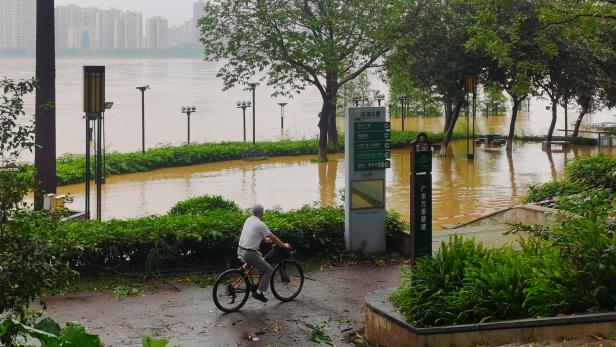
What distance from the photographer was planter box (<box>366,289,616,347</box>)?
764cm

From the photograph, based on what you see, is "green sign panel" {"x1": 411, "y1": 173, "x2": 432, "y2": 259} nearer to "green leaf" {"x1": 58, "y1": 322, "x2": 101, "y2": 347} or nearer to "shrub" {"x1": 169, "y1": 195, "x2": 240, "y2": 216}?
"shrub" {"x1": 169, "y1": 195, "x2": 240, "y2": 216}

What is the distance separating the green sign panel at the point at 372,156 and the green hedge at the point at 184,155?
14.3 metres

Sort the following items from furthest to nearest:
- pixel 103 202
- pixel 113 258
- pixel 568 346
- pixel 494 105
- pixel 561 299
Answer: pixel 494 105 → pixel 103 202 → pixel 113 258 → pixel 561 299 → pixel 568 346

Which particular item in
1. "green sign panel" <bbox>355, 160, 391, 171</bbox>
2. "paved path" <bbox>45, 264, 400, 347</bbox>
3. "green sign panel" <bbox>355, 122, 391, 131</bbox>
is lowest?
"paved path" <bbox>45, 264, 400, 347</bbox>

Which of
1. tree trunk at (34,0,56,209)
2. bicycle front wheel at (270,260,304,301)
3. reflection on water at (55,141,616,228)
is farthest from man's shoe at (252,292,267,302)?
reflection on water at (55,141,616,228)

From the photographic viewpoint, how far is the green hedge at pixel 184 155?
88.8 feet

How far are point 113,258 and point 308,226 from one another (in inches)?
117

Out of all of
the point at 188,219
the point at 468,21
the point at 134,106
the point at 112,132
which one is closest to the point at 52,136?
the point at 188,219

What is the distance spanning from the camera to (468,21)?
103 feet

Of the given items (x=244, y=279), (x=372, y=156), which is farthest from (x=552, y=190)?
(x=244, y=279)

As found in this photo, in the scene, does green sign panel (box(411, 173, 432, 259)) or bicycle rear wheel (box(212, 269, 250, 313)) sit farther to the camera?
bicycle rear wheel (box(212, 269, 250, 313))

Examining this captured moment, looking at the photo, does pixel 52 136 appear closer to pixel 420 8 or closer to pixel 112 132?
pixel 420 8

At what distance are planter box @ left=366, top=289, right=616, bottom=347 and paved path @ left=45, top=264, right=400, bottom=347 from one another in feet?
3.97

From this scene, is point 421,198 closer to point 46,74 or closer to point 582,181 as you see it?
point 582,181
